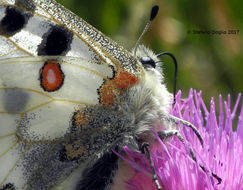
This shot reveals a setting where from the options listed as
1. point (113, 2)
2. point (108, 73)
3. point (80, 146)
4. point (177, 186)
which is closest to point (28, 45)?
point (108, 73)

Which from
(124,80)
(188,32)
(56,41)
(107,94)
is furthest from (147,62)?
(188,32)

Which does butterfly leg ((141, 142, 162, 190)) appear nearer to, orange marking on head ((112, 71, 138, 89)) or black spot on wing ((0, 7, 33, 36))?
orange marking on head ((112, 71, 138, 89))

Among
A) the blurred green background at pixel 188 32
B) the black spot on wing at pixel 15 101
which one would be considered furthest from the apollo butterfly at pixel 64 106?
the blurred green background at pixel 188 32

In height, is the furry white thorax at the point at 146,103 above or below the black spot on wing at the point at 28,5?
below

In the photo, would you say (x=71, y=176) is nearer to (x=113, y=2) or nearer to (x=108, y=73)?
(x=108, y=73)

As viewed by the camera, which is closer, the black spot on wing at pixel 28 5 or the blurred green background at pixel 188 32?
the black spot on wing at pixel 28 5

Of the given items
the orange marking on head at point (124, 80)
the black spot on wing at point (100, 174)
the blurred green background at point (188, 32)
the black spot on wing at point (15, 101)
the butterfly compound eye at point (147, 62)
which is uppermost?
the blurred green background at point (188, 32)

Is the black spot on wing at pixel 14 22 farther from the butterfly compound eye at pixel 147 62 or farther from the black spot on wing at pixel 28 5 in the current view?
the butterfly compound eye at pixel 147 62
